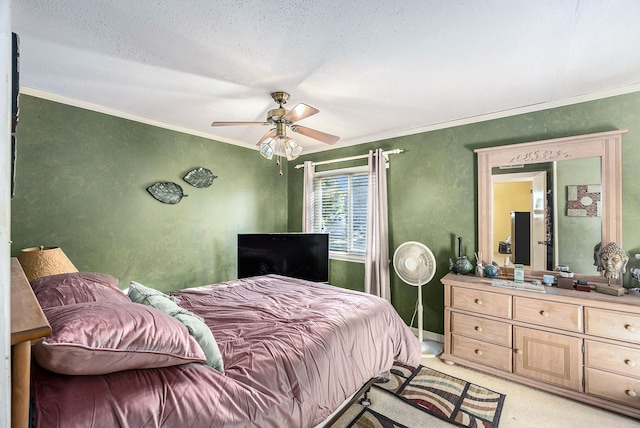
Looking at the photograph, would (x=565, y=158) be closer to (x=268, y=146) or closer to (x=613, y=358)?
(x=613, y=358)

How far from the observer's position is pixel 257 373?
3.93 feet

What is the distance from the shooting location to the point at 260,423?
1.06 metres

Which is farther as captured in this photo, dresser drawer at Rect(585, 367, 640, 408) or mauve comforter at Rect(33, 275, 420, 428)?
dresser drawer at Rect(585, 367, 640, 408)

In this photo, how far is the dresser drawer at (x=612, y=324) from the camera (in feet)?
6.32

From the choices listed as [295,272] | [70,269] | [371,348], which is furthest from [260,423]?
[295,272]

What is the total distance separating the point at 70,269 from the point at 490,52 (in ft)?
11.0

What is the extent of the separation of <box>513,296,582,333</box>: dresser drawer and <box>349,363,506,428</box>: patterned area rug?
2.19 ft

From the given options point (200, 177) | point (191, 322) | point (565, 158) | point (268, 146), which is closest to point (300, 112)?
point (268, 146)

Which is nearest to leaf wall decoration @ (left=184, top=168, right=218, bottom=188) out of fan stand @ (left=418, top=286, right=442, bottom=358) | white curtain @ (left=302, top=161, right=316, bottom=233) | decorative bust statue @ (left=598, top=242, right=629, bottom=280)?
white curtain @ (left=302, top=161, right=316, bottom=233)

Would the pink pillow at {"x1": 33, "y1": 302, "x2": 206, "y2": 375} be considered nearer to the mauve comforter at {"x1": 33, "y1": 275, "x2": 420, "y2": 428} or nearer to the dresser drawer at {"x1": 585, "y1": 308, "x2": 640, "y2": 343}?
the mauve comforter at {"x1": 33, "y1": 275, "x2": 420, "y2": 428}

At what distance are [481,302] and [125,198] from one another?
3.63 meters

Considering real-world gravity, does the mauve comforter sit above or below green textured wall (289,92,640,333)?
below

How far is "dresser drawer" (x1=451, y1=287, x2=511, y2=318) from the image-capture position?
239 centimetres

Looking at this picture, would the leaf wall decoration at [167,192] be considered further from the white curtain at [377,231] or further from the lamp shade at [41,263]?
the white curtain at [377,231]
